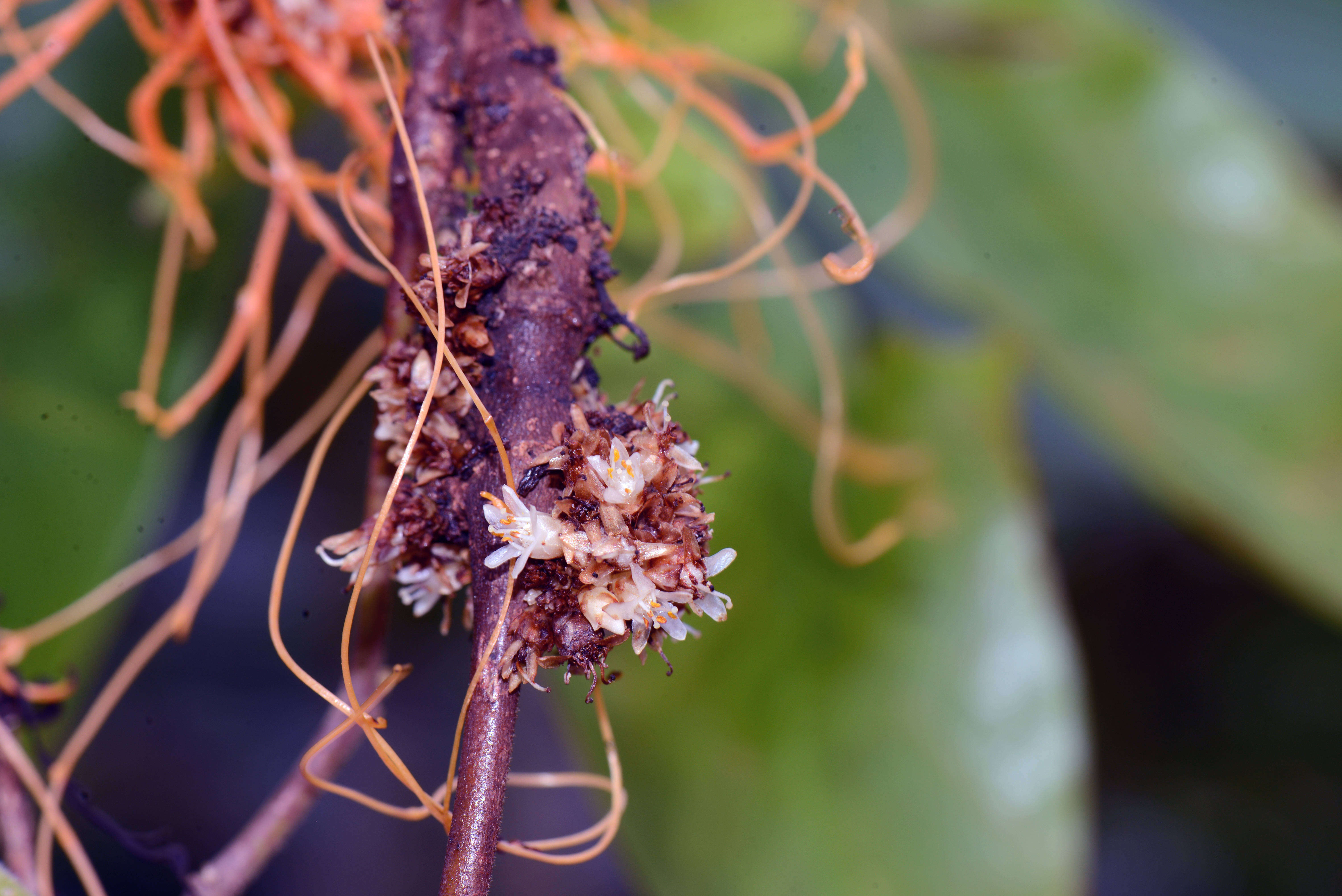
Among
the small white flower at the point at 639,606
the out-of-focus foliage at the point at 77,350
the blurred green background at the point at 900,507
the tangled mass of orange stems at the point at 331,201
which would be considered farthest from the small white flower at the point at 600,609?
the out-of-focus foliage at the point at 77,350

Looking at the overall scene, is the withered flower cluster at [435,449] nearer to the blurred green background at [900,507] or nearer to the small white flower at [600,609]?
the small white flower at [600,609]

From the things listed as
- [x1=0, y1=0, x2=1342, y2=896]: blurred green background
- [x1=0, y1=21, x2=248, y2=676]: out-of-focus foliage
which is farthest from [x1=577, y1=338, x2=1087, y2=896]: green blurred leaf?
[x1=0, y1=21, x2=248, y2=676]: out-of-focus foliage

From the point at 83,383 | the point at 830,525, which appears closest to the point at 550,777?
the point at 830,525

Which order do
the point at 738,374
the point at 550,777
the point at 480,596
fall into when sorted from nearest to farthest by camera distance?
1. the point at 480,596
2. the point at 550,777
3. the point at 738,374

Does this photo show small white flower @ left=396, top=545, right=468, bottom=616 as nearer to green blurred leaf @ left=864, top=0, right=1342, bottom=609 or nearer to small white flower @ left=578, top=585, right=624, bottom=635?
small white flower @ left=578, top=585, right=624, bottom=635

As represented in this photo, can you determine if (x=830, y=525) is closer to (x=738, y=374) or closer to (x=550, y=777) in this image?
(x=738, y=374)
